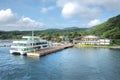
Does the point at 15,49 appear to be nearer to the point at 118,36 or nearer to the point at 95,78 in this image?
the point at 95,78

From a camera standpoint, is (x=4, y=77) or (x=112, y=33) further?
(x=112, y=33)

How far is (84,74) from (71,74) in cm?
221

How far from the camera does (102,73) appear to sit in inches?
1462

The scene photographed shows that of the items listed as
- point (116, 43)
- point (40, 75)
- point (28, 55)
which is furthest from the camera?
point (116, 43)

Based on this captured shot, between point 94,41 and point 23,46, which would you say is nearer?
point 23,46

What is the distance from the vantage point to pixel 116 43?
115000mm

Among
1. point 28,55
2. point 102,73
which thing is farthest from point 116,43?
point 102,73

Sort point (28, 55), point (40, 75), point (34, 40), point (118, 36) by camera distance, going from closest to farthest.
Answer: point (40, 75) → point (28, 55) → point (34, 40) → point (118, 36)

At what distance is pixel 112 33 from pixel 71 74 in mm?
102146

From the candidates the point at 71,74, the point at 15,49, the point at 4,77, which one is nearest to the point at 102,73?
the point at 71,74

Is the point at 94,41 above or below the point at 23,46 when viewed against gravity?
below

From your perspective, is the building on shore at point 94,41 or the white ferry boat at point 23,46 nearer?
the white ferry boat at point 23,46

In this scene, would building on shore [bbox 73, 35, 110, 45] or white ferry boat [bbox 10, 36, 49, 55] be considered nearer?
white ferry boat [bbox 10, 36, 49, 55]

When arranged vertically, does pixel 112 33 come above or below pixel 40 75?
above
